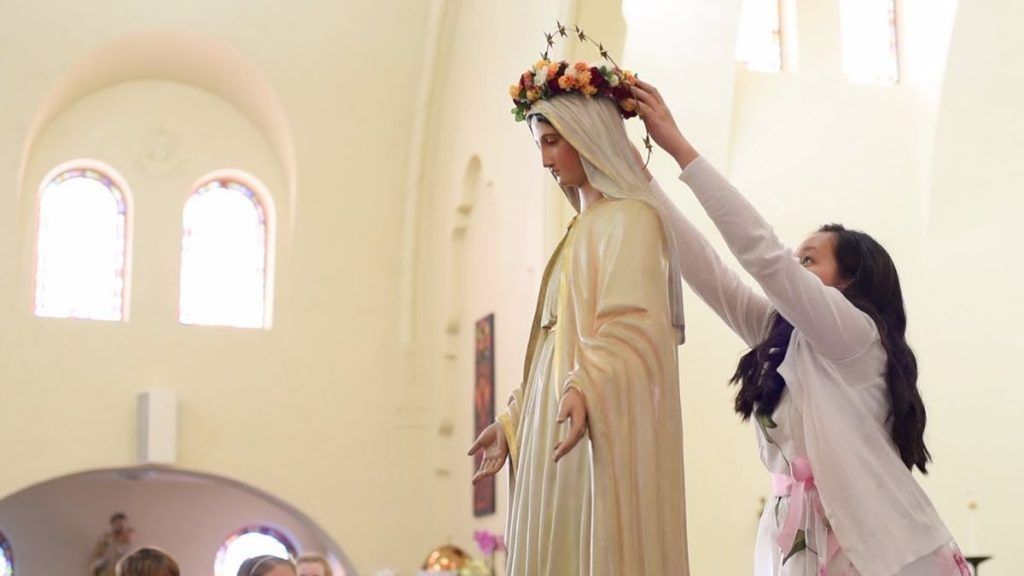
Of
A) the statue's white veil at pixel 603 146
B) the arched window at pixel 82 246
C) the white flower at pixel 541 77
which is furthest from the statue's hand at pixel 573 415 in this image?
the arched window at pixel 82 246

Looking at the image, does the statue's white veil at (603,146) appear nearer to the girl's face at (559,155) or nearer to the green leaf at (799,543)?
the girl's face at (559,155)

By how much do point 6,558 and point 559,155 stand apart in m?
15.6

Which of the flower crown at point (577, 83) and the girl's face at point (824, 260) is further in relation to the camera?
the girl's face at point (824, 260)

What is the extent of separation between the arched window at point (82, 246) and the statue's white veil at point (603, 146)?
11484mm

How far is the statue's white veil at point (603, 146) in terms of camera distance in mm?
4738

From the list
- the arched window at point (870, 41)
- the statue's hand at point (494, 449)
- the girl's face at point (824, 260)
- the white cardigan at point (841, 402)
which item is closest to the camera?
the white cardigan at point (841, 402)

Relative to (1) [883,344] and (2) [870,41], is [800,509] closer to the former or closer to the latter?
(1) [883,344]

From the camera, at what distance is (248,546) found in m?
19.1

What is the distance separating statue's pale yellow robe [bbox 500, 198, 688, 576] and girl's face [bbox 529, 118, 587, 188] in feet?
0.51

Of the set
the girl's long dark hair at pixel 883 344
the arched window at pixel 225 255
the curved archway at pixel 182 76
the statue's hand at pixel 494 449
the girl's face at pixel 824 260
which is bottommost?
the statue's hand at pixel 494 449

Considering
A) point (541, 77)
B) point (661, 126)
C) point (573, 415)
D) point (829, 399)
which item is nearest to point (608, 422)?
point (573, 415)

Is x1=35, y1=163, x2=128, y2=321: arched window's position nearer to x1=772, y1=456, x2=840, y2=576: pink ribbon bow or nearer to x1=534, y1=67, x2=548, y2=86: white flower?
x1=534, y1=67, x2=548, y2=86: white flower

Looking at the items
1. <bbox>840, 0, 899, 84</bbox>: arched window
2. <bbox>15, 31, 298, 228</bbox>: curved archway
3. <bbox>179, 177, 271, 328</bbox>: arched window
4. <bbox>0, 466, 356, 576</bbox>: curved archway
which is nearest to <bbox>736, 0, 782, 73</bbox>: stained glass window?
<bbox>840, 0, 899, 84</bbox>: arched window

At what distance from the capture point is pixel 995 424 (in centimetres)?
1322
